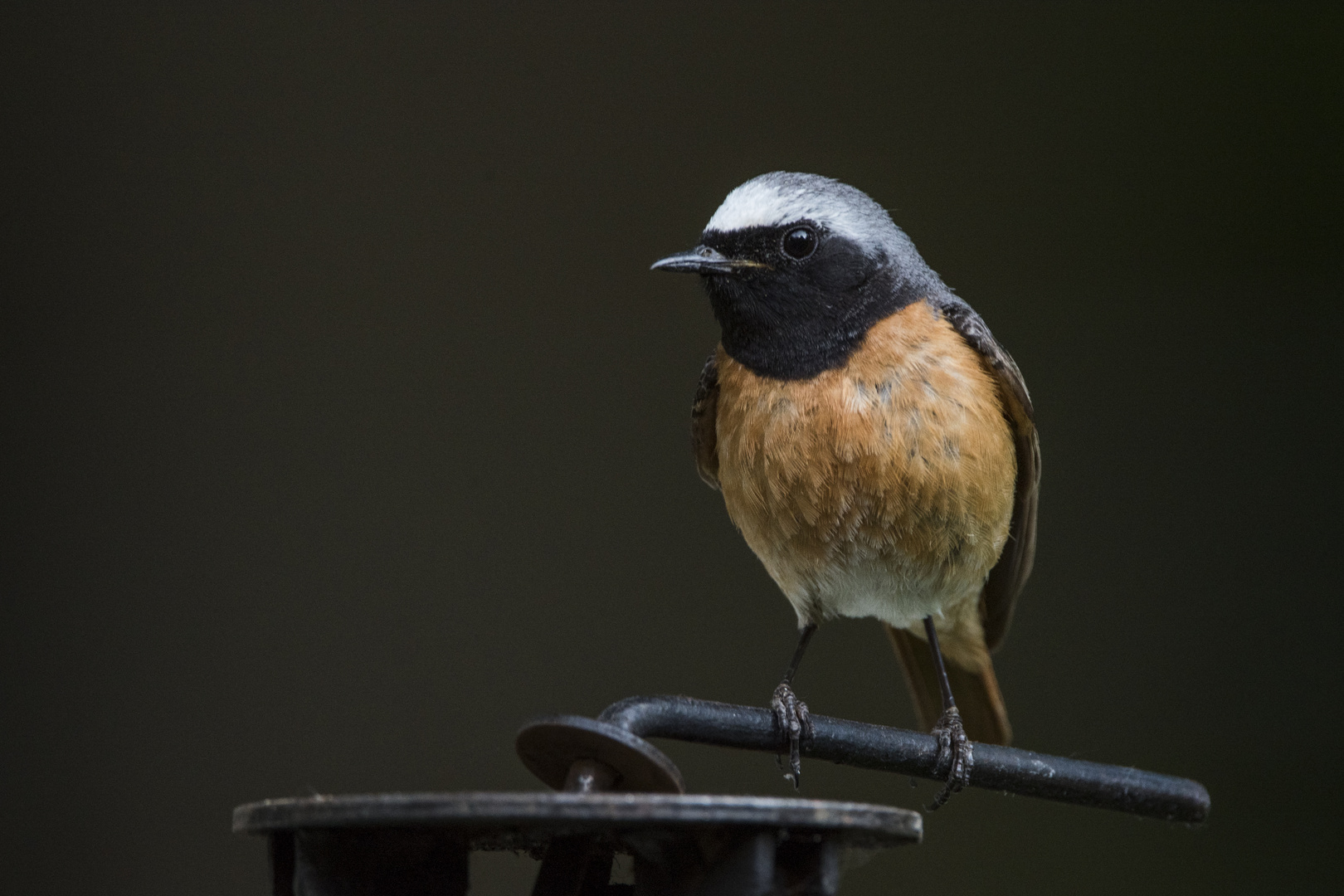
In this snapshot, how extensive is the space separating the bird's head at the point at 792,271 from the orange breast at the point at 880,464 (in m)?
0.03

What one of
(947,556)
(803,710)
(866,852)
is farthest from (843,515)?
(866,852)

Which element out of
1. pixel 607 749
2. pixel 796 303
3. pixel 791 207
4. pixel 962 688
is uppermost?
pixel 791 207

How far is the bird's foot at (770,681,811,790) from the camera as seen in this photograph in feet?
4.06

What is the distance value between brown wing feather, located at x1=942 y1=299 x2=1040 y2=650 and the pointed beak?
0.37 meters

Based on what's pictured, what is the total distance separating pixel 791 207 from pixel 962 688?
3.64ft

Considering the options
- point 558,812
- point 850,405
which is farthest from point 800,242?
point 558,812

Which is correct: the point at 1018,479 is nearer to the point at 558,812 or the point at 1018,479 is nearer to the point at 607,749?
the point at 607,749

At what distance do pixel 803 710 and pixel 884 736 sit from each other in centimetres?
30

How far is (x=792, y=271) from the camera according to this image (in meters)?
1.70

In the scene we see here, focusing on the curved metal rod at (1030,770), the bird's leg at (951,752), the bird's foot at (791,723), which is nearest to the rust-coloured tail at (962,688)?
the bird's leg at (951,752)

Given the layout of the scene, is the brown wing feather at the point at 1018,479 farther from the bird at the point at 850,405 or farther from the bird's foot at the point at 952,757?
the bird's foot at the point at 952,757

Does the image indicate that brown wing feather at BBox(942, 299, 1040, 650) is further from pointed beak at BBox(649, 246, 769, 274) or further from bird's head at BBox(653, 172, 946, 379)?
pointed beak at BBox(649, 246, 769, 274)

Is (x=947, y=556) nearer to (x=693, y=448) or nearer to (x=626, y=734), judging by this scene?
(x=693, y=448)

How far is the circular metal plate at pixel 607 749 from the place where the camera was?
0.81 meters
